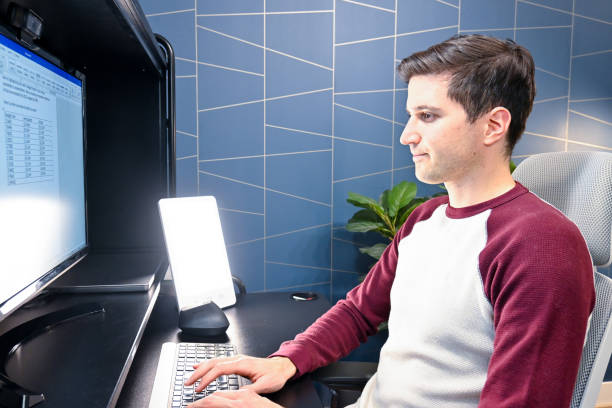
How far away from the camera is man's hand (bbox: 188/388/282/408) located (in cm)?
69

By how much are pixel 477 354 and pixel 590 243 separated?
0.94 ft

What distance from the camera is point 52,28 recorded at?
100 cm

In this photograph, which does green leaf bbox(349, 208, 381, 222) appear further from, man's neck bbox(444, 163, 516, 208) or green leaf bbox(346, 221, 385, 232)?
man's neck bbox(444, 163, 516, 208)

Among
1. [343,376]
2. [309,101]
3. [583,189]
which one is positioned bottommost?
[343,376]

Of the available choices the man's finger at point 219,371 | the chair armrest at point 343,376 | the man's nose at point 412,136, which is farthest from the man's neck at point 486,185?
the man's finger at point 219,371

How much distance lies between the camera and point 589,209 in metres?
0.79

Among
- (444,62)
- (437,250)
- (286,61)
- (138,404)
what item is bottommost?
(138,404)

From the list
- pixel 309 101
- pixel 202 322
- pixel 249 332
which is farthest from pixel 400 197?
pixel 202 322

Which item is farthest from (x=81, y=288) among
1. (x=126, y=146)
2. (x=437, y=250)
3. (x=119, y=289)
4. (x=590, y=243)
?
(x=590, y=243)

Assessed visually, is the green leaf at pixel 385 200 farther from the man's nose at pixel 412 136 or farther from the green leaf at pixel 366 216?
the man's nose at pixel 412 136

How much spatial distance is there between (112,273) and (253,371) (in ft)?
1.99

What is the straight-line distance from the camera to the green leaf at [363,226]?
197 cm

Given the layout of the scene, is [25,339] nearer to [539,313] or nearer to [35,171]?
[35,171]

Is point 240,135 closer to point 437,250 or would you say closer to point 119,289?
point 119,289
